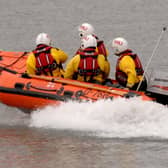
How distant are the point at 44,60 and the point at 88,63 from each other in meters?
0.84

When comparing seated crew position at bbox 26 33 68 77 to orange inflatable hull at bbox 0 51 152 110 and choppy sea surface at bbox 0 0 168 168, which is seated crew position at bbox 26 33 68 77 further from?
choppy sea surface at bbox 0 0 168 168

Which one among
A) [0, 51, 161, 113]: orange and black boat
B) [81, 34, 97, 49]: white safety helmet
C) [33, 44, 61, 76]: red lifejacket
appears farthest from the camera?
[33, 44, 61, 76]: red lifejacket

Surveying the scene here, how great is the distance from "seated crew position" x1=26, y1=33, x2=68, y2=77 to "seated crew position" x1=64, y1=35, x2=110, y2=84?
34 centimetres

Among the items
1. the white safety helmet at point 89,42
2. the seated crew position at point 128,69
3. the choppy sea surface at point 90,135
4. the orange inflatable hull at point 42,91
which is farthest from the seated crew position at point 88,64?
the choppy sea surface at point 90,135

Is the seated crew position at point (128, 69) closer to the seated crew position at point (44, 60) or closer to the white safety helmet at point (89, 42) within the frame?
the white safety helmet at point (89, 42)

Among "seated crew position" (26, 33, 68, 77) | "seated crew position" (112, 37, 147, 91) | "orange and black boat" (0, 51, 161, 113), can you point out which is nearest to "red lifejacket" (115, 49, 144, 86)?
"seated crew position" (112, 37, 147, 91)

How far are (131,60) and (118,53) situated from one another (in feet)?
1.01

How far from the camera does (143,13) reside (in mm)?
21859

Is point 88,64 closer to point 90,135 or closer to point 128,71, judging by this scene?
point 128,71

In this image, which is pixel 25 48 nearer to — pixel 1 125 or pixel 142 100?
pixel 1 125

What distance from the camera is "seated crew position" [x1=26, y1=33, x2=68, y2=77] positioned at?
13836 millimetres

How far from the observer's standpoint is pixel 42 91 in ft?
44.1

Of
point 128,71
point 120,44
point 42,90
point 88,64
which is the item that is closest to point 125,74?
point 128,71

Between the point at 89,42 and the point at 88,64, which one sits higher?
the point at 89,42
